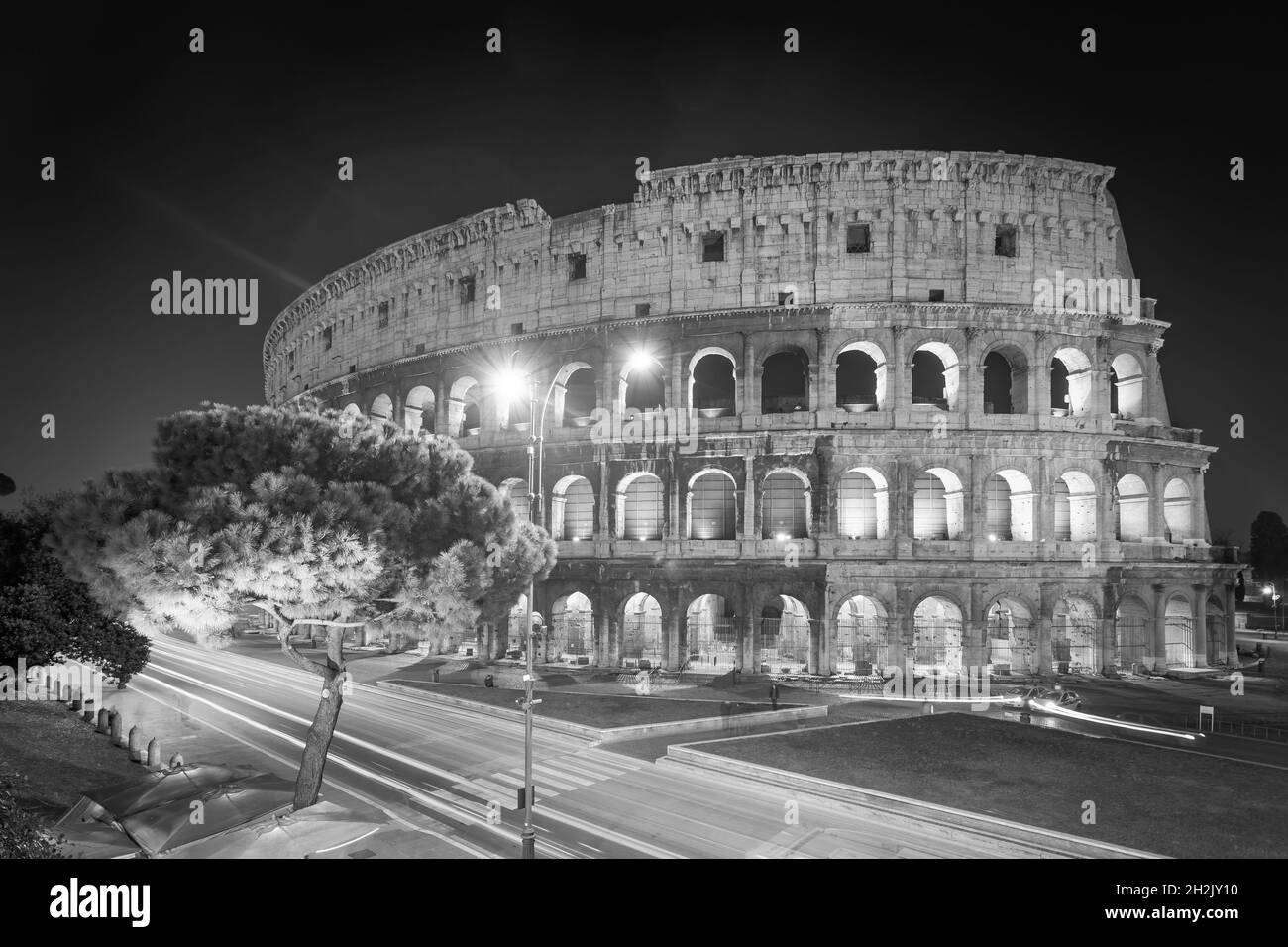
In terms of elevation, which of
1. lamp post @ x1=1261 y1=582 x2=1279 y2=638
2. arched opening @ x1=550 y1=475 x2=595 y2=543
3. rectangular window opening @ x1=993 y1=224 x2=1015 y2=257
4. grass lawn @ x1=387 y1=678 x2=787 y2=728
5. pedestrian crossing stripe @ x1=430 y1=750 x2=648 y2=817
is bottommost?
lamp post @ x1=1261 y1=582 x2=1279 y2=638

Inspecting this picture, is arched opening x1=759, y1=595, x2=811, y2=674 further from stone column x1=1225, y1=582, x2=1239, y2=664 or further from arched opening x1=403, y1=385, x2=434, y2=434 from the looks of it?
arched opening x1=403, y1=385, x2=434, y2=434

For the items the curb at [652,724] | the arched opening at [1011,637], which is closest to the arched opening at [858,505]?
the arched opening at [1011,637]

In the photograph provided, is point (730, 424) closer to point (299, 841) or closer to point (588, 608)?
point (588, 608)

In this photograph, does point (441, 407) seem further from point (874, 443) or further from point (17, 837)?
point (17, 837)

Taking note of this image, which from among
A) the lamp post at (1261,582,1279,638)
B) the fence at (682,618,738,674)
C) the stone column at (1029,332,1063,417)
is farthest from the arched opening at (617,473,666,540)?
the lamp post at (1261,582,1279,638)
